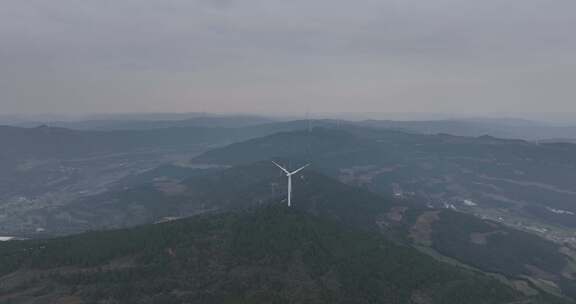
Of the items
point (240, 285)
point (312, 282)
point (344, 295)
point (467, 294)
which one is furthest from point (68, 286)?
point (467, 294)

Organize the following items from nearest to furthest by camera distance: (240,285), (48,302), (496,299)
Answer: (48,302) → (240,285) → (496,299)

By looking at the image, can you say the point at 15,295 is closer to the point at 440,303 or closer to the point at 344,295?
the point at 344,295

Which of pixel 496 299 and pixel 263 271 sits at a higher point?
pixel 263 271

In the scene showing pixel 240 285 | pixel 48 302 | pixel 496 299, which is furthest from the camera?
pixel 496 299

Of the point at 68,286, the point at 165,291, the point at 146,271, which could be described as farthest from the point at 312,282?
the point at 68,286

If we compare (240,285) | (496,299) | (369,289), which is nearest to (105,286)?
(240,285)

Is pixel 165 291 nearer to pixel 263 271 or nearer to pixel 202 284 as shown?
pixel 202 284

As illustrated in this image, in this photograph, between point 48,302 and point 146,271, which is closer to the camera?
point 48,302

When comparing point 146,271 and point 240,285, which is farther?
point 146,271
